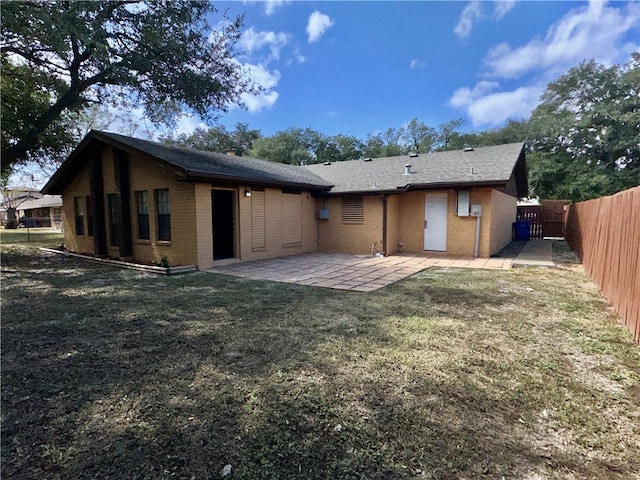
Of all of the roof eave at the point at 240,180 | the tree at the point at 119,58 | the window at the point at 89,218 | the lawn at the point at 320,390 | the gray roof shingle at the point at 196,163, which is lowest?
the lawn at the point at 320,390

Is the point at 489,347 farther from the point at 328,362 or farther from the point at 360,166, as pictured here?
the point at 360,166

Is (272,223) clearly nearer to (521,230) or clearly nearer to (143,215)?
(143,215)

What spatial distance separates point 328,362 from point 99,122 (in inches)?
1205

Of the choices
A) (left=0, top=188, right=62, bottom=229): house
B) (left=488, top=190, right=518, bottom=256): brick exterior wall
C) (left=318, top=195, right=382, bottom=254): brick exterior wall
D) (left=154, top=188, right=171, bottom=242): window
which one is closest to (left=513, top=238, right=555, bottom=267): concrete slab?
(left=488, top=190, right=518, bottom=256): brick exterior wall

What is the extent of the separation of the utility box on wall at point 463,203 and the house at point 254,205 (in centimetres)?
3

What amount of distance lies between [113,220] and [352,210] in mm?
7968

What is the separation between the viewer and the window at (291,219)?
1135 cm

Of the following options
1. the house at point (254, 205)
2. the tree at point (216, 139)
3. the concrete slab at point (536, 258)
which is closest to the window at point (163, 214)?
the house at point (254, 205)

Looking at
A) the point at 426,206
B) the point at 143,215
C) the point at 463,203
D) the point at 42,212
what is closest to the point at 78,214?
the point at 143,215

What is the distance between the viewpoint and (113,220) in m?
10.9

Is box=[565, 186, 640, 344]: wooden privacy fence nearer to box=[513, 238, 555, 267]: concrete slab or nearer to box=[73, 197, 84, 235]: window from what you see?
box=[513, 238, 555, 267]: concrete slab

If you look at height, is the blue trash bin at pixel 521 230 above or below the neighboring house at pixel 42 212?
below

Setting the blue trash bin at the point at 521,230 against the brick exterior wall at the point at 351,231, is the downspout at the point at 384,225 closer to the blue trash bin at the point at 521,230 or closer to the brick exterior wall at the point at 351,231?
the brick exterior wall at the point at 351,231

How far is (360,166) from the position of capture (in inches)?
598
